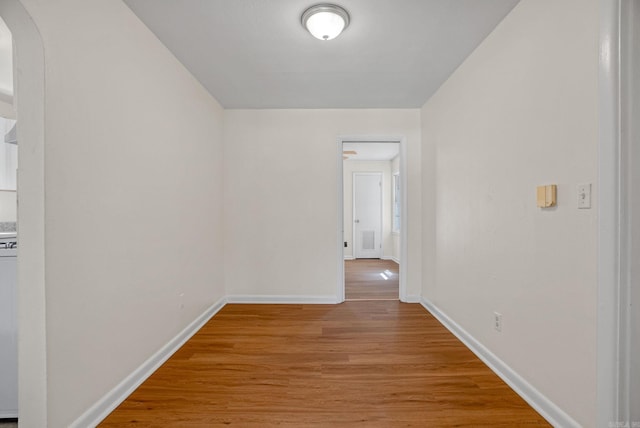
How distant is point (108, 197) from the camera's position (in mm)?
1626

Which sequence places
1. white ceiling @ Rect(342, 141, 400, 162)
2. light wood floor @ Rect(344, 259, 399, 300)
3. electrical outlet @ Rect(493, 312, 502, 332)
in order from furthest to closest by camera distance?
1. white ceiling @ Rect(342, 141, 400, 162)
2. light wood floor @ Rect(344, 259, 399, 300)
3. electrical outlet @ Rect(493, 312, 502, 332)

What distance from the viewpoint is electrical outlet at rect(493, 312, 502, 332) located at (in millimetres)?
1973

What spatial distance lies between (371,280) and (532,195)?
11.0ft

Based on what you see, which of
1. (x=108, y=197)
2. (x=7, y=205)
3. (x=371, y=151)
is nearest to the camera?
(x=108, y=197)

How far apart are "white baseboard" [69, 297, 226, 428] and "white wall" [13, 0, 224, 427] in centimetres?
4

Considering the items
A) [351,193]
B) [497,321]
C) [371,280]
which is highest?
[351,193]

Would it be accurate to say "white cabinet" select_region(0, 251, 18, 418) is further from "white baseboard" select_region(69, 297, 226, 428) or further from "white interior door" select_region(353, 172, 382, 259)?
"white interior door" select_region(353, 172, 382, 259)

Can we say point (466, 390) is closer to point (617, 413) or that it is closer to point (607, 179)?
point (617, 413)

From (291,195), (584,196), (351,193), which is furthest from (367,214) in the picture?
(584,196)

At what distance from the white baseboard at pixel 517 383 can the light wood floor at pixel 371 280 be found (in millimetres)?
1304

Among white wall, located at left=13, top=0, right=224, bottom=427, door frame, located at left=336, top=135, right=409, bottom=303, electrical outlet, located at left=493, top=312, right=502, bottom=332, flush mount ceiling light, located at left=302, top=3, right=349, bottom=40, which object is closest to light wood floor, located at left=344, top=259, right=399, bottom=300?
door frame, located at left=336, top=135, right=409, bottom=303

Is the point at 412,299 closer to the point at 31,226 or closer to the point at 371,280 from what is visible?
the point at 371,280

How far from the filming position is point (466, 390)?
5.89ft

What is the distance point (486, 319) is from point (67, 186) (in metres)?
2.75
